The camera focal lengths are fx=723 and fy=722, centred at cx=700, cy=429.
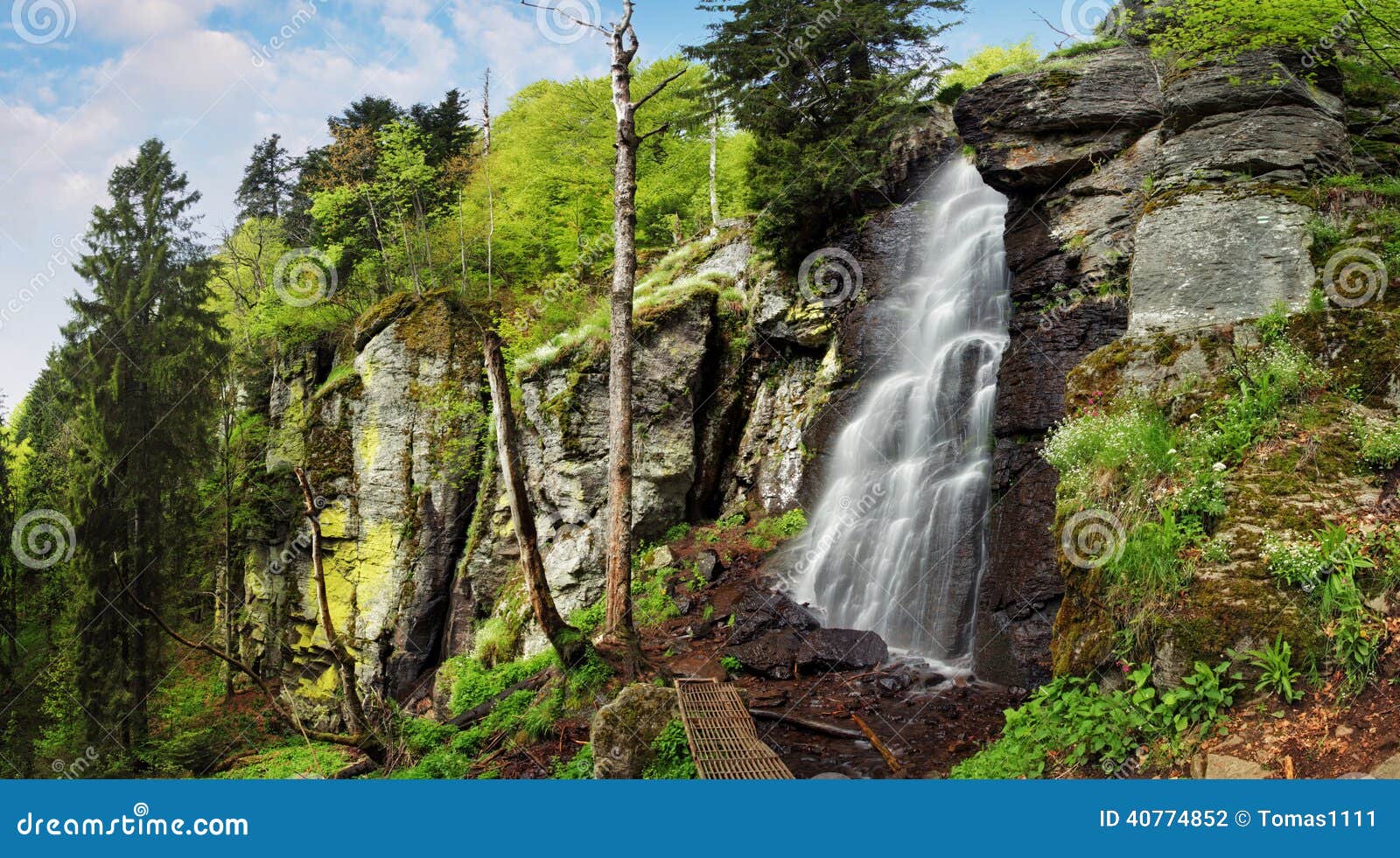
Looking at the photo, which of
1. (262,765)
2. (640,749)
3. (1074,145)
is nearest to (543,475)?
(262,765)

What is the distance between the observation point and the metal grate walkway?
5734mm

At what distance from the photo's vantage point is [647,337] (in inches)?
581

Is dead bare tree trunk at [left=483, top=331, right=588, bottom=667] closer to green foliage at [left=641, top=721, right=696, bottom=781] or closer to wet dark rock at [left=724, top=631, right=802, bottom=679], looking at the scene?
wet dark rock at [left=724, top=631, right=802, bottom=679]

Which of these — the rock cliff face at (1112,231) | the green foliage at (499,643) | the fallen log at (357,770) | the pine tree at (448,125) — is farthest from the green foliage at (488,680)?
the pine tree at (448,125)

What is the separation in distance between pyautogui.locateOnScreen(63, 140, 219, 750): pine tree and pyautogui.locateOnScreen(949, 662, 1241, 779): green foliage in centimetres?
1699

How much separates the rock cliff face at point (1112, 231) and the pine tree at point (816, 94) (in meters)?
2.32

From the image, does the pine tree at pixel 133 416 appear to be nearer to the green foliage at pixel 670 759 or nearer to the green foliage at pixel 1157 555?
the green foliage at pixel 670 759

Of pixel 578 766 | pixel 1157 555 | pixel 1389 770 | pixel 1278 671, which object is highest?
pixel 1157 555

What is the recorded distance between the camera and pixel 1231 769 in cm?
396

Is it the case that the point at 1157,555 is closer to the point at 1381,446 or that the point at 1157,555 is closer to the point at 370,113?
the point at 1381,446

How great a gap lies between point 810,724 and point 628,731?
2063 millimetres

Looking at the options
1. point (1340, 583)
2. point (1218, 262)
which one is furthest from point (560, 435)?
point (1340, 583)

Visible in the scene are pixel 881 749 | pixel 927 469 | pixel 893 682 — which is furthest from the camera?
pixel 927 469

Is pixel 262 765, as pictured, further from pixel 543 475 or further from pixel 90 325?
pixel 90 325
